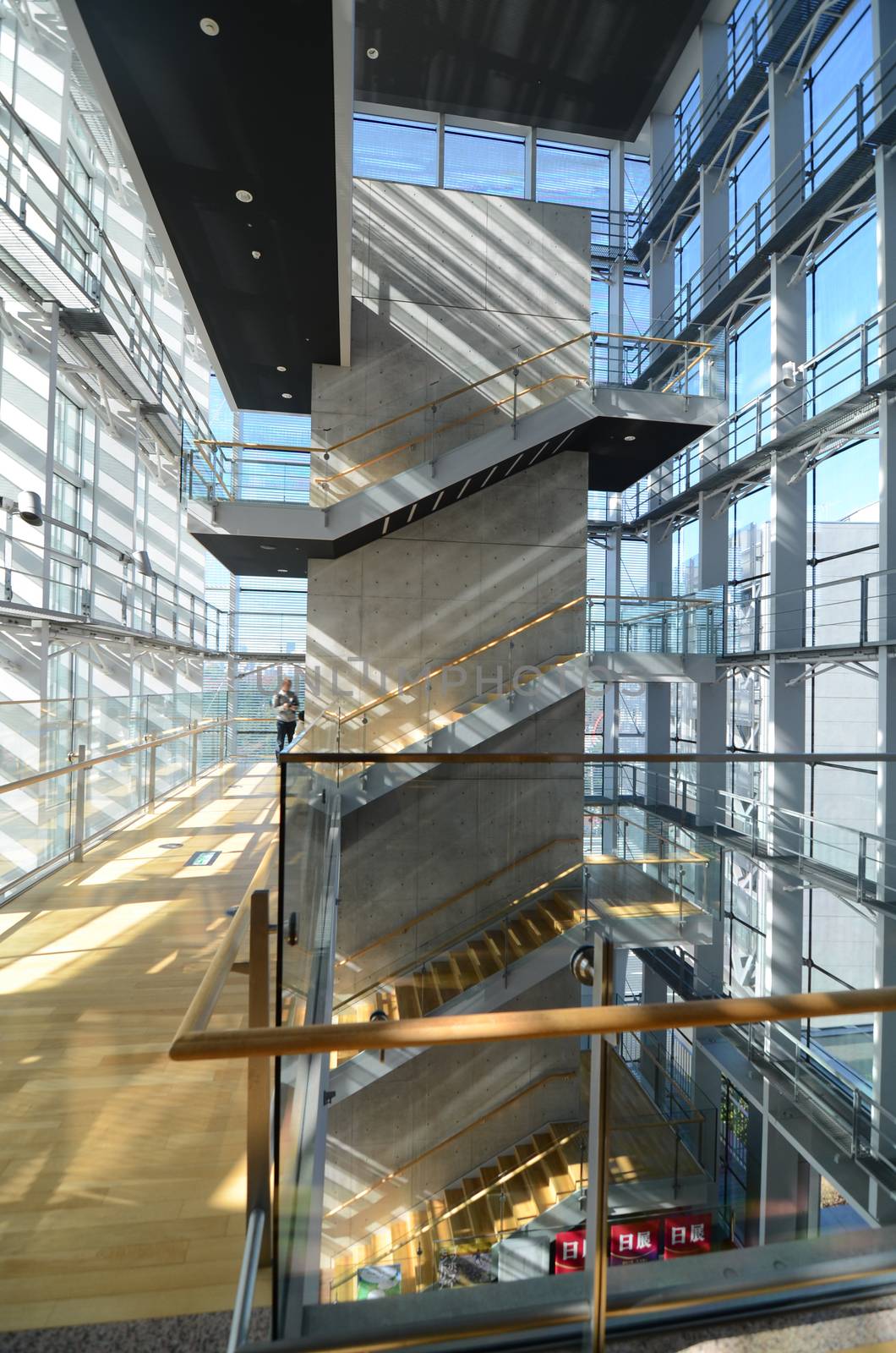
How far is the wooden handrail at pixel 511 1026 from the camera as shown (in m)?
1.01

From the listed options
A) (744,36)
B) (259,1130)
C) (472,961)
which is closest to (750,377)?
(744,36)

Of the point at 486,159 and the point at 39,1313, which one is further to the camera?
the point at 486,159

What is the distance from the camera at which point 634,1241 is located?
6.48ft

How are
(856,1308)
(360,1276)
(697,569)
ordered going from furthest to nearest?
(697,569)
(360,1276)
(856,1308)

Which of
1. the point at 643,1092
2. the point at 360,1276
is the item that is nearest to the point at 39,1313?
the point at 643,1092

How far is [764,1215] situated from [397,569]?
8520 mm

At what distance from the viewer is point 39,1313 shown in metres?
1.54

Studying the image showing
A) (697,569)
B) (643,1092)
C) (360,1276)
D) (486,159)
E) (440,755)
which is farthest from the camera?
(697,569)

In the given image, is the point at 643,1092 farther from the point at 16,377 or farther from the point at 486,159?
the point at 486,159

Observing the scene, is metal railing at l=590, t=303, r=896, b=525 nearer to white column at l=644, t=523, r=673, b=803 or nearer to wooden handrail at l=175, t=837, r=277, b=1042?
white column at l=644, t=523, r=673, b=803

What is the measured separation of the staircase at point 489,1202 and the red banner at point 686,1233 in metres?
3.13

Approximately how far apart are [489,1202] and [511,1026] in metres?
8.93

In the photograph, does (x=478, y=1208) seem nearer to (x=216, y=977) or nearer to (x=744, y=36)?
(x=216, y=977)

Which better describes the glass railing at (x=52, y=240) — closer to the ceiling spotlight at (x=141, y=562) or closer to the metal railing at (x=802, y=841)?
the ceiling spotlight at (x=141, y=562)
